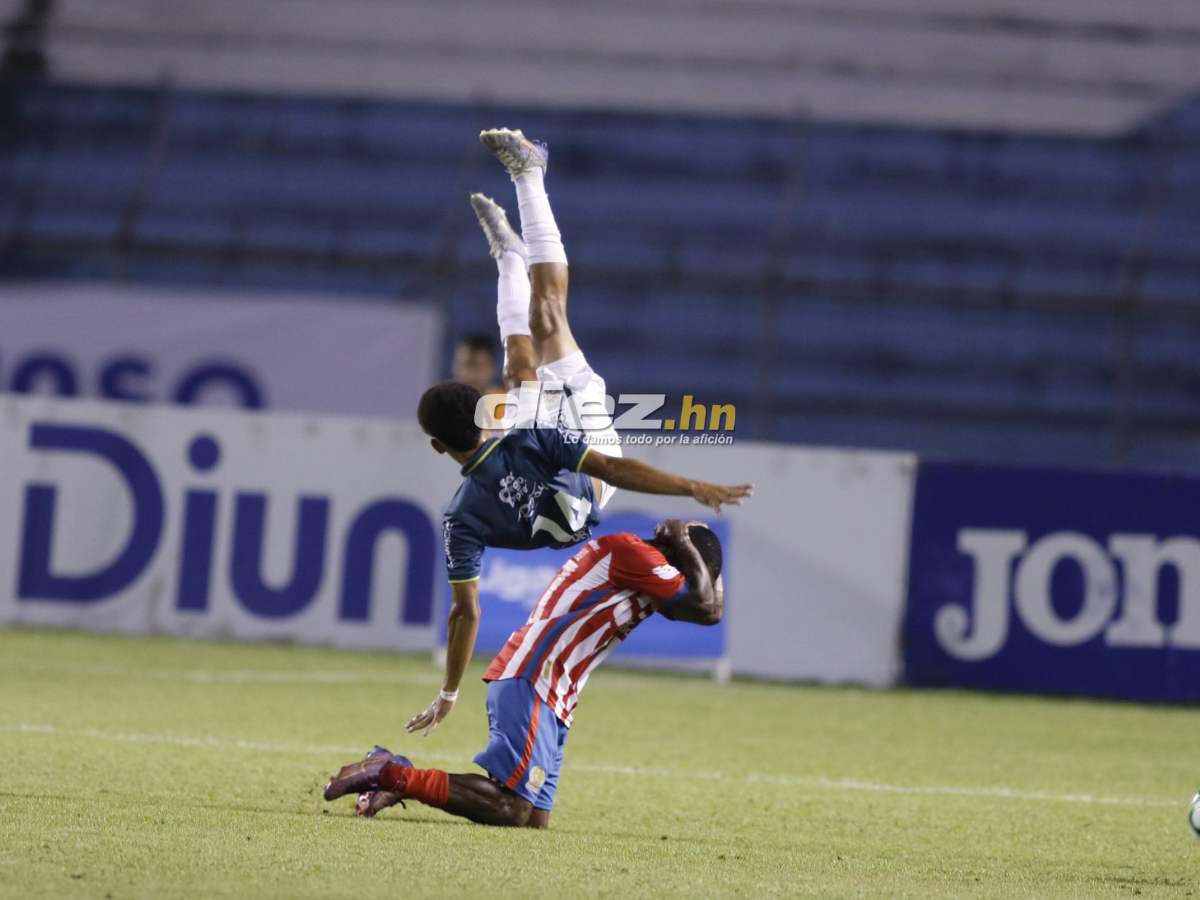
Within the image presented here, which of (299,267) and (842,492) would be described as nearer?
(842,492)

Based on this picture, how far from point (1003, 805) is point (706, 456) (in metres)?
5.30

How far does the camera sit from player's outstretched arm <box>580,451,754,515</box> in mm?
5145

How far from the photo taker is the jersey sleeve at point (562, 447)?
565 cm

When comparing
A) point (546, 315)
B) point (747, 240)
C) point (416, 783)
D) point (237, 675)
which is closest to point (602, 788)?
point (416, 783)

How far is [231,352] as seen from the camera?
53.4ft

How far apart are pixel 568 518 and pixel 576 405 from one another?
79 cm

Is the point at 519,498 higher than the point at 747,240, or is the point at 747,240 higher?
the point at 747,240

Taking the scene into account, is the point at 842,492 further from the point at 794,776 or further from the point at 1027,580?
the point at 794,776

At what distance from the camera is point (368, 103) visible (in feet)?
60.5

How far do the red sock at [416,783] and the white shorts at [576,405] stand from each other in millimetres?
1258

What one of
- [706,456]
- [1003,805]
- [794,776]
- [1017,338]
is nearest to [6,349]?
[706,456]

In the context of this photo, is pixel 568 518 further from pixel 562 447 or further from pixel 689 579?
pixel 689 579

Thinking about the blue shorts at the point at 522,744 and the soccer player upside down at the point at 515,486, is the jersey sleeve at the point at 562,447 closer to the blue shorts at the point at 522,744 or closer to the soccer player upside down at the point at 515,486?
the soccer player upside down at the point at 515,486

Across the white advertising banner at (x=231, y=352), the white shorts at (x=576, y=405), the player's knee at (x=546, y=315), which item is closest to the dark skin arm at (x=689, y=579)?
the white shorts at (x=576, y=405)
